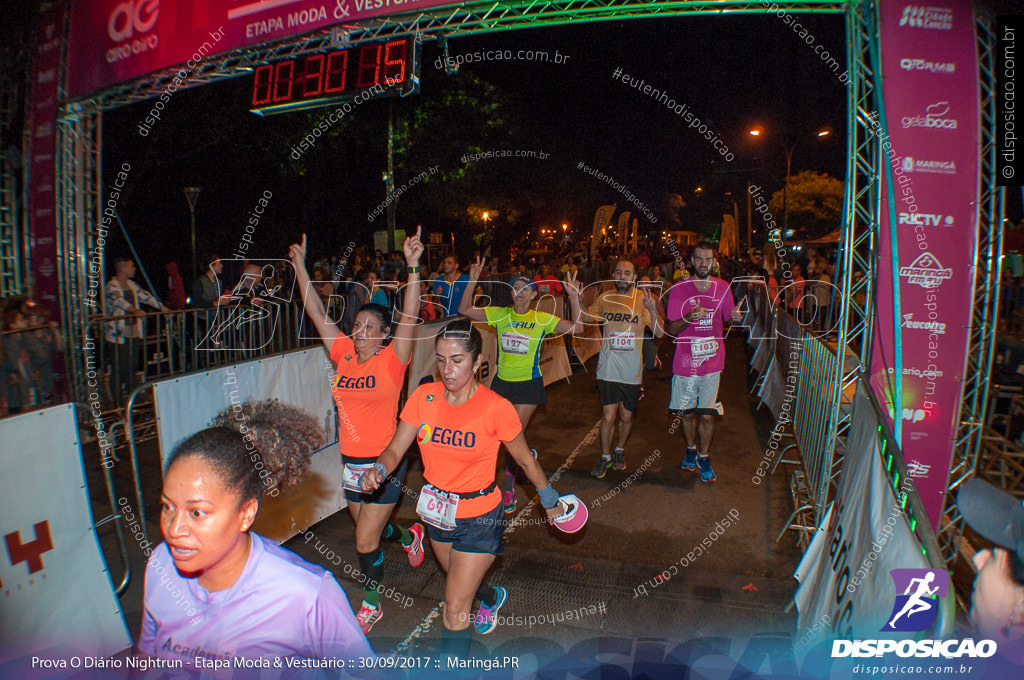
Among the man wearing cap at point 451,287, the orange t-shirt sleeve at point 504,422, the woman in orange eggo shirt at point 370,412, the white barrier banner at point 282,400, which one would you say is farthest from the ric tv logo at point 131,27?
the orange t-shirt sleeve at point 504,422

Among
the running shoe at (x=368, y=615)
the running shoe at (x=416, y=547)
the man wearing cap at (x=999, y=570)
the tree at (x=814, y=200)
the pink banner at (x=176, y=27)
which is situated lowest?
the running shoe at (x=368, y=615)

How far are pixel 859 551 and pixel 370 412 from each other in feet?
9.68

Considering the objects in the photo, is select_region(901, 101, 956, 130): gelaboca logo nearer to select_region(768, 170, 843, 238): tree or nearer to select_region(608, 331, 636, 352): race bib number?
select_region(608, 331, 636, 352): race bib number

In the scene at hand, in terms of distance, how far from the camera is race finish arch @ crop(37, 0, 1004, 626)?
14.9 feet

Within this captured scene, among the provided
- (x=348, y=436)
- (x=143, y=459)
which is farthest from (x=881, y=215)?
(x=143, y=459)

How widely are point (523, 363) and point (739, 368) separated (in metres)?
8.34

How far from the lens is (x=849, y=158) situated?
5055 mm

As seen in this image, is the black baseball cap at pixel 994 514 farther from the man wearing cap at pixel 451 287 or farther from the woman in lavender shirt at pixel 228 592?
the man wearing cap at pixel 451 287

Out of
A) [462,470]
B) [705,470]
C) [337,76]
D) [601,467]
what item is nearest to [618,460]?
[601,467]

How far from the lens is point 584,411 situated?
9.46m

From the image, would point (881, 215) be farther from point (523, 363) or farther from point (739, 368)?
point (739, 368)

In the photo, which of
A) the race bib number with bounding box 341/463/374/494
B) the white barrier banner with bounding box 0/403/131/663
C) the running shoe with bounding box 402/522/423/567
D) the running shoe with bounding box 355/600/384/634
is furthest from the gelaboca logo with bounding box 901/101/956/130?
the white barrier banner with bounding box 0/403/131/663

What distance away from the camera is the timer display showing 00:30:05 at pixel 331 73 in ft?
22.4

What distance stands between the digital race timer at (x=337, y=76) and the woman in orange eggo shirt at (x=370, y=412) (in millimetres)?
3624
